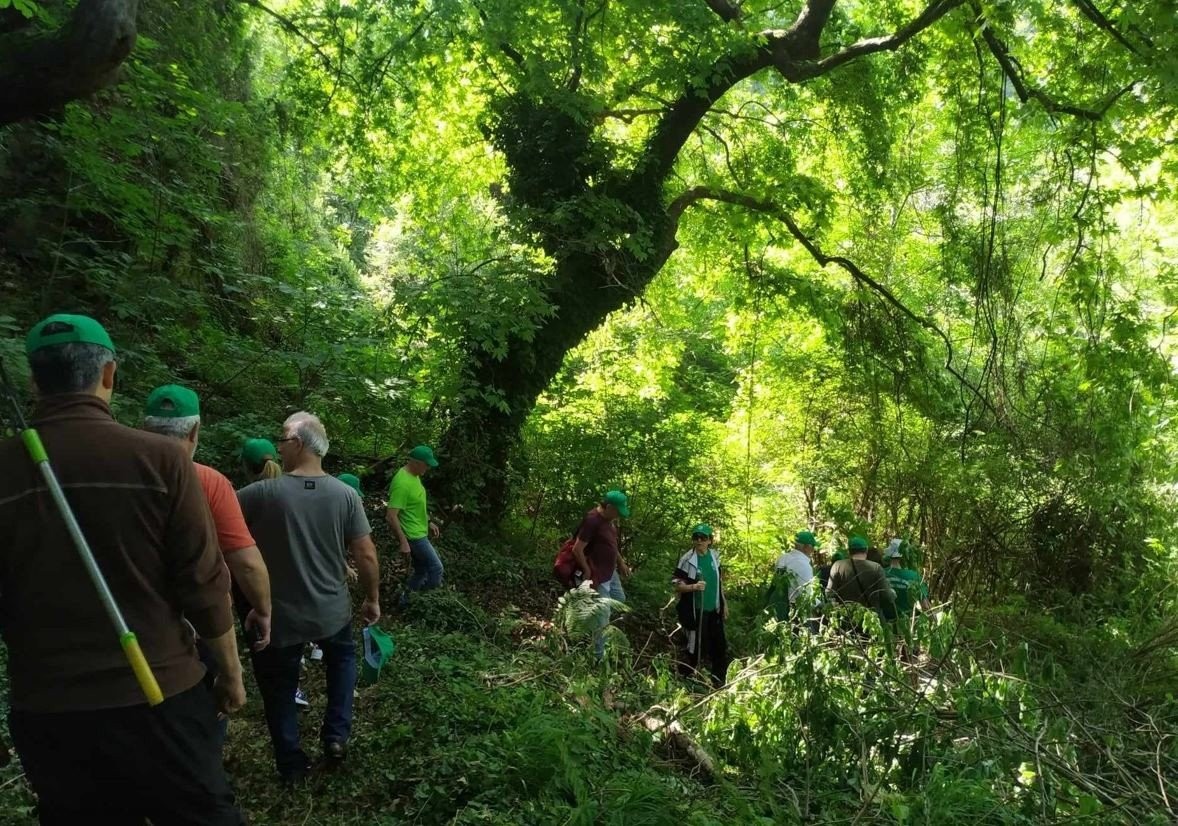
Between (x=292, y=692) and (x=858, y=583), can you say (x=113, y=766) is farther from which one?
(x=858, y=583)

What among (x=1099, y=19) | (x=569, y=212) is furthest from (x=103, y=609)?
(x=569, y=212)

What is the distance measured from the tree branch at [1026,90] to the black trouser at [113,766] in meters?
8.34

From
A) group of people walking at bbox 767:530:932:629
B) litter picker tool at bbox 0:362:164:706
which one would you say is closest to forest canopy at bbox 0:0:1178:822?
group of people walking at bbox 767:530:932:629

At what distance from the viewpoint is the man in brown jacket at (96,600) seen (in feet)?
6.97

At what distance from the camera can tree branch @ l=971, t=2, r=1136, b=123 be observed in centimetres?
725

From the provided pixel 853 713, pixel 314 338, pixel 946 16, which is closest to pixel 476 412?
pixel 314 338

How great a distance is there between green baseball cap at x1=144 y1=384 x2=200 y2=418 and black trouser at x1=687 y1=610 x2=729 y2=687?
19.7 feet

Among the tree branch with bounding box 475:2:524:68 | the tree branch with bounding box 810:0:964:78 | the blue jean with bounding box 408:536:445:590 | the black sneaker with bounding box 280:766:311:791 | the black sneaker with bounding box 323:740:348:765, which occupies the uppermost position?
the tree branch with bounding box 810:0:964:78

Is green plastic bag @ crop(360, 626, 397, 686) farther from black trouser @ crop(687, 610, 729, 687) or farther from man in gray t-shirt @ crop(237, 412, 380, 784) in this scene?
black trouser @ crop(687, 610, 729, 687)

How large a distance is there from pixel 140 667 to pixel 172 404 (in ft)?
3.96

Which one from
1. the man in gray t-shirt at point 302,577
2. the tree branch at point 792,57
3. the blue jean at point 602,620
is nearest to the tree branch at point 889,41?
the tree branch at point 792,57

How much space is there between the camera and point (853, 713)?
14.7ft

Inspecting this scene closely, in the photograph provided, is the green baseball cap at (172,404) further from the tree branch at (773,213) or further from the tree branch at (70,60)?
the tree branch at (773,213)

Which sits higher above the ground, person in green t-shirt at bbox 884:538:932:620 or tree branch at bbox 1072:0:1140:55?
tree branch at bbox 1072:0:1140:55
